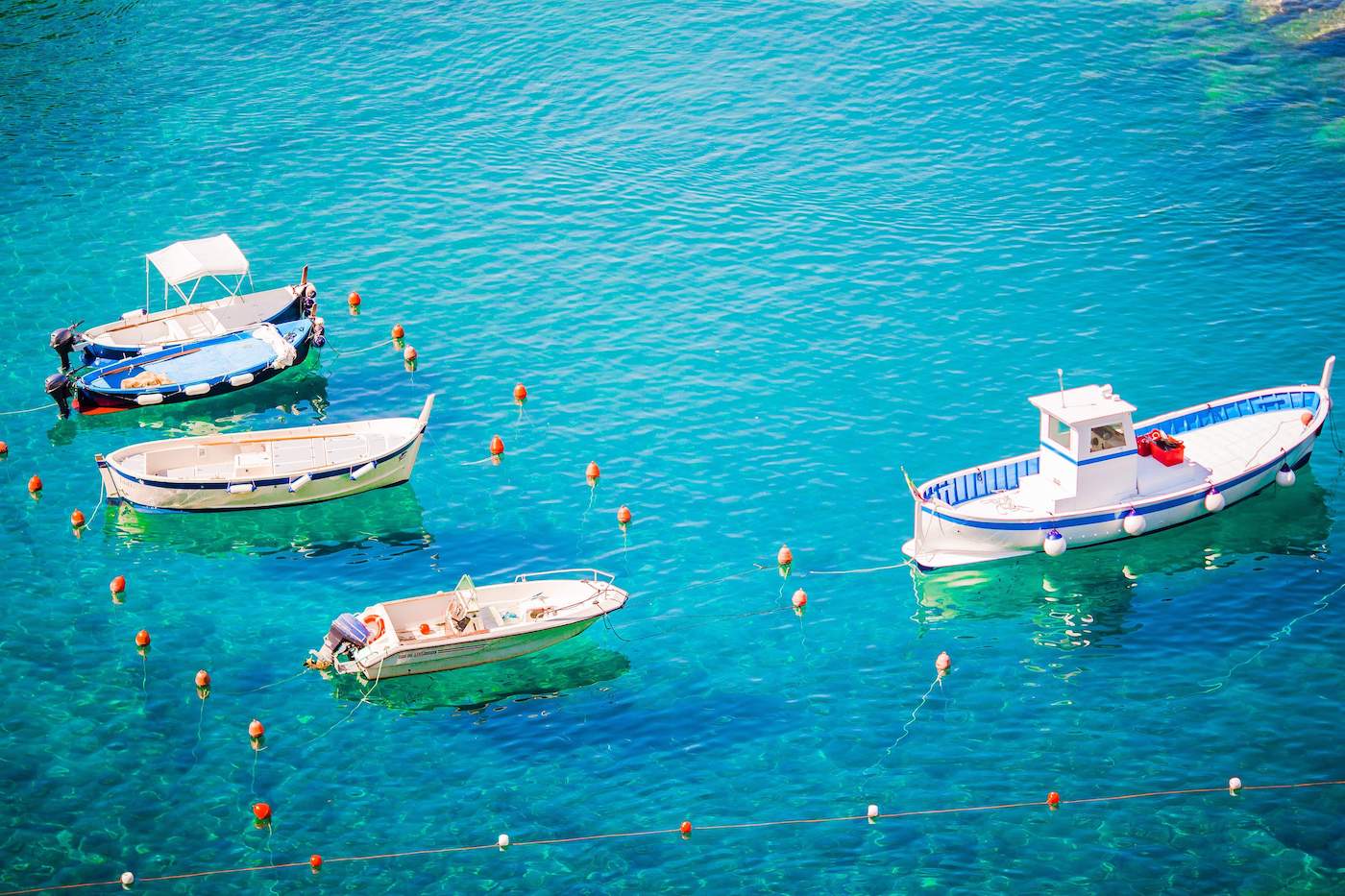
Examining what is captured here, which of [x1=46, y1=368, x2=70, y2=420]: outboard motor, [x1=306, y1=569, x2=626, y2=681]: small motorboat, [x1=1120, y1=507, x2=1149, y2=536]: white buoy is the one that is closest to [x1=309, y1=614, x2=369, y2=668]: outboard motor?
[x1=306, y1=569, x2=626, y2=681]: small motorboat

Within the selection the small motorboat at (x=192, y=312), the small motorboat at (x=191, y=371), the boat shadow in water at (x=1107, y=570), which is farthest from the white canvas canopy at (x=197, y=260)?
the boat shadow in water at (x=1107, y=570)

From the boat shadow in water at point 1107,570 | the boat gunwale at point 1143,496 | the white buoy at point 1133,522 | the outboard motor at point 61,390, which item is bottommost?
the boat shadow in water at point 1107,570

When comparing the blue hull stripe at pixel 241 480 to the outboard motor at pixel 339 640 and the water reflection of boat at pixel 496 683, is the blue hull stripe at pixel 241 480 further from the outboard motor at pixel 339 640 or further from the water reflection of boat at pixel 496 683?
the water reflection of boat at pixel 496 683

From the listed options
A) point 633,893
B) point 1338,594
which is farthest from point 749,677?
point 1338,594

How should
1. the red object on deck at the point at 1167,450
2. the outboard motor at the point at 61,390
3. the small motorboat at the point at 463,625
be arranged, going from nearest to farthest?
the small motorboat at the point at 463,625 → the red object on deck at the point at 1167,450 → the outboard motor at the point at 61,390

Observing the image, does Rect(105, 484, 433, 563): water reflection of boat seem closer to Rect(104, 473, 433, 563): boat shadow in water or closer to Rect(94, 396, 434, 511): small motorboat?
Rect(104, 473, 433, 563): boat shadow in water

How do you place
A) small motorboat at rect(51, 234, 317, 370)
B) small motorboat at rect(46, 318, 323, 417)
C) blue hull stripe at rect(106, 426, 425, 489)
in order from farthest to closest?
small motorboat at rect(51, 234, 317, 370) < small motorboat at rect(46, 318, 323, 417) < blue hull stripe at rect(106, 426, 425, 489)

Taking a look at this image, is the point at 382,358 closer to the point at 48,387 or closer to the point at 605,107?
the point at 48,387
